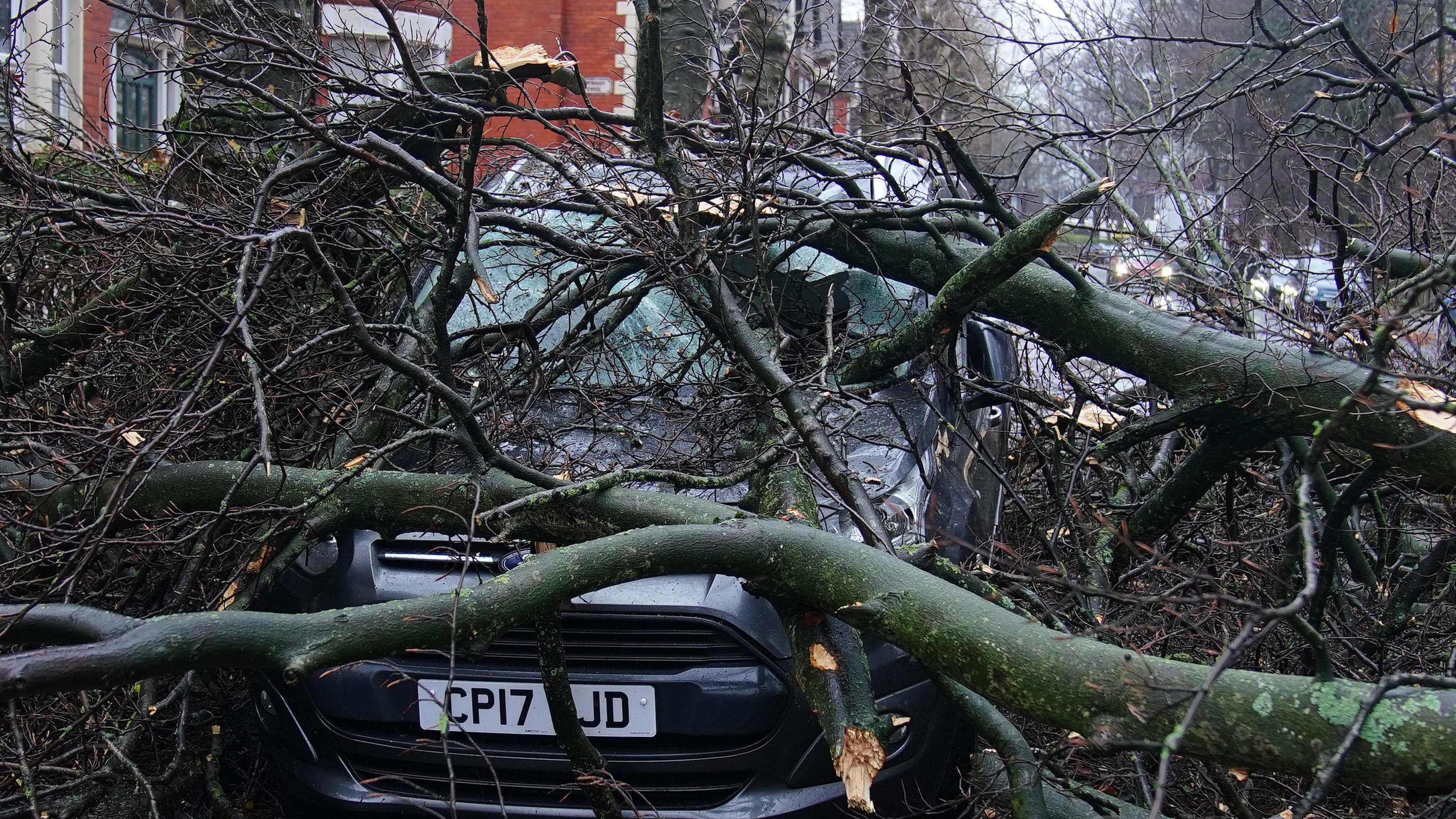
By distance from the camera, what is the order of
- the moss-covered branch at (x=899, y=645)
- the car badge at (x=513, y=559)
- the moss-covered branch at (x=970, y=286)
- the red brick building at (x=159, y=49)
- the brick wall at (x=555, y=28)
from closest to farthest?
the moss-covered branch at (x=899, y=645) → the moss-covered branch at (x=970, y=286) → the car badge at (x=513, y=559) → the red brick building at (x=159, y=49) → the brick wall at (x=555, y=28)

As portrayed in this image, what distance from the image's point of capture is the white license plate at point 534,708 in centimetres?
271

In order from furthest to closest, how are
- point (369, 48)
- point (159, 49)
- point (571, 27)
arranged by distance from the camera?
point (571, 27)
point (159, 49)
point (369, 48)

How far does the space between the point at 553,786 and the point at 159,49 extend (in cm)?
365

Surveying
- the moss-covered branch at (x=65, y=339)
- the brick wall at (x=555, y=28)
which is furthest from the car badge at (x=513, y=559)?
the brick wall at (x=555, y=28)

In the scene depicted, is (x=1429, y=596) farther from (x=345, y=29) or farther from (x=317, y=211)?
(x=345, y=29)

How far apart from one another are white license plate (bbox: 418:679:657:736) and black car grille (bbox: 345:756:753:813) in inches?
A: 4.9

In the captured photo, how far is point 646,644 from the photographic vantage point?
2.74m

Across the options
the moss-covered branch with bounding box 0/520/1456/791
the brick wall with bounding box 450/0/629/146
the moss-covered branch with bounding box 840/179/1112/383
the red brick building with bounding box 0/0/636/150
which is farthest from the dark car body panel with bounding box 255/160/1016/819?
the brick wall with bounding box 450/0/629/146

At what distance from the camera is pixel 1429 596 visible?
3127mm

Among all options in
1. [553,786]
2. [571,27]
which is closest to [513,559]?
[553,786]

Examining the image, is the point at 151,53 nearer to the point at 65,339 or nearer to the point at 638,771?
the point at 65,339

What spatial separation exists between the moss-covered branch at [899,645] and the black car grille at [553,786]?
26.5 inches

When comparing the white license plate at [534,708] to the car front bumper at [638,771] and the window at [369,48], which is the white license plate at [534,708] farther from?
the window at [369,48]

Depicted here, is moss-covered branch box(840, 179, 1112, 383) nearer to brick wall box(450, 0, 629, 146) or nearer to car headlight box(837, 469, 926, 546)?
car headlight box(837, 469, 926, 546)
